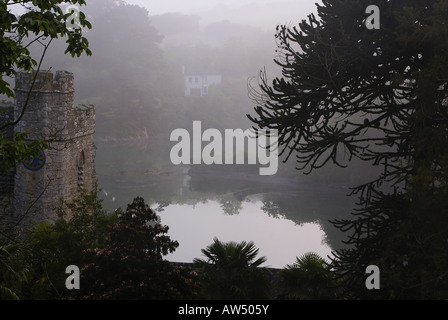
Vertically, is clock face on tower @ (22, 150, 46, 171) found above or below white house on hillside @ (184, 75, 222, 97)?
below

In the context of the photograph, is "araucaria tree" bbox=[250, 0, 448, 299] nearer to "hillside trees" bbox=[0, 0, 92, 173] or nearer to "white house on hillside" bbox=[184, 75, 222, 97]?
"hillside trees" bbox=[0, 0, 92, 173]

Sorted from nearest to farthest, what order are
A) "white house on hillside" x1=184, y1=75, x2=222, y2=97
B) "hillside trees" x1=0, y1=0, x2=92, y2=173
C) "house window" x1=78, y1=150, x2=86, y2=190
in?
1. "hillside trees" x1=0, y1=0, x2=92, y2=173
2. "house window" x1=78, y1=150, x2=86, y2=190
3. "white house on hillside" x1=184, y1=75, x2=222, y2=97

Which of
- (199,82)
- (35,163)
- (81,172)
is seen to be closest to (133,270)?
(35,163)

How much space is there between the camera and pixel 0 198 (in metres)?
16.5

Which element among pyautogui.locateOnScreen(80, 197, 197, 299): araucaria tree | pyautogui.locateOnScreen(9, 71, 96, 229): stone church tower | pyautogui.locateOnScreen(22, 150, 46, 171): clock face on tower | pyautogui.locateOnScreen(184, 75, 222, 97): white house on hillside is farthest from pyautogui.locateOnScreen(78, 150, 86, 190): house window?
pyautogui.locateOnScreen(184, 75, 222, 97): white house on hillside

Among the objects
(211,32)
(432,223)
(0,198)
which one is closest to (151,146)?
(0,198)

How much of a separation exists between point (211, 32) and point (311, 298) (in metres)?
151

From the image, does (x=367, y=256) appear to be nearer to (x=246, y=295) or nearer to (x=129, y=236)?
(x=246, y=295)

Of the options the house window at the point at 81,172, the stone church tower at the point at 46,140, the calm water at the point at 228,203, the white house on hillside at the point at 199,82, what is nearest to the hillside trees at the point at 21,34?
the stone church tower at the point at 46,140

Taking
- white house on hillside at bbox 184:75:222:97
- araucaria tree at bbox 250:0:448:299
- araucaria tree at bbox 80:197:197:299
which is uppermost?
white house on hillside at bbox 184:75:222:97

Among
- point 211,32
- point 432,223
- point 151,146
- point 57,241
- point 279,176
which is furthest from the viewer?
point 211,32

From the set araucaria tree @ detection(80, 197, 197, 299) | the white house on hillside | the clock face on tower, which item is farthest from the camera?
the white house on hillside

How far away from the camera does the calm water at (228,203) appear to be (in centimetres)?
3100

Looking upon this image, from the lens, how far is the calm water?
31000mm
